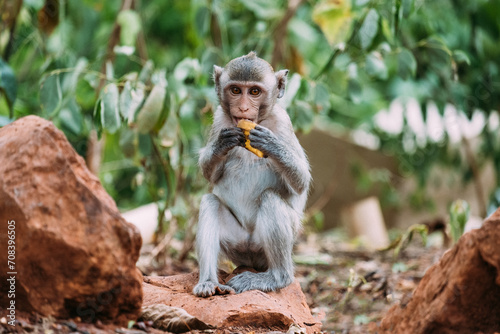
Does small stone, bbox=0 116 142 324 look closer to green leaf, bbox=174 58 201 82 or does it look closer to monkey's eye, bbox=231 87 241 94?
monkey's eye, bbox=231 87 241 94

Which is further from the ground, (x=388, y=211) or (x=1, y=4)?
(x=1, y=4)

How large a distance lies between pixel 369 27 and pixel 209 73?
2.29 m

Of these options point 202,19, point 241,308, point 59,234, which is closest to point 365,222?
point 202,19

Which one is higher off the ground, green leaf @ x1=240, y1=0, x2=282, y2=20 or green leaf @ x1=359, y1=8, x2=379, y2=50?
green leaf @ x1=240, y1=0, x2=282, y2=20

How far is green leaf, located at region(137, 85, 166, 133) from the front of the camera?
23.9ft

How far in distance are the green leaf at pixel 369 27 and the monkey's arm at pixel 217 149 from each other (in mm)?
2562

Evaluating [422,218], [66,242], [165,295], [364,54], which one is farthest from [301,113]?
[422,218]

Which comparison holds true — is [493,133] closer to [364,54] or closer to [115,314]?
[364,54]

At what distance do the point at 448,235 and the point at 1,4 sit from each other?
25.2 ft

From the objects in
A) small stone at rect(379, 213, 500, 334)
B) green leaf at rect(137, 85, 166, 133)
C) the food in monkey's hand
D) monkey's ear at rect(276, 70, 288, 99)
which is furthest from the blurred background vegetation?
small stone at rect(379, 213, 500, 334)

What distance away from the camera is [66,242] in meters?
4.03

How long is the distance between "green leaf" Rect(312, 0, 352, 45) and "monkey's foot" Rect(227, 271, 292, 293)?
12.7 ft

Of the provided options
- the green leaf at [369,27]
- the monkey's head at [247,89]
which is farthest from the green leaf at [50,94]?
the green leaf at [369,27]

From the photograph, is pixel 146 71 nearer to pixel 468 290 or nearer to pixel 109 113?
pixel 109 113
